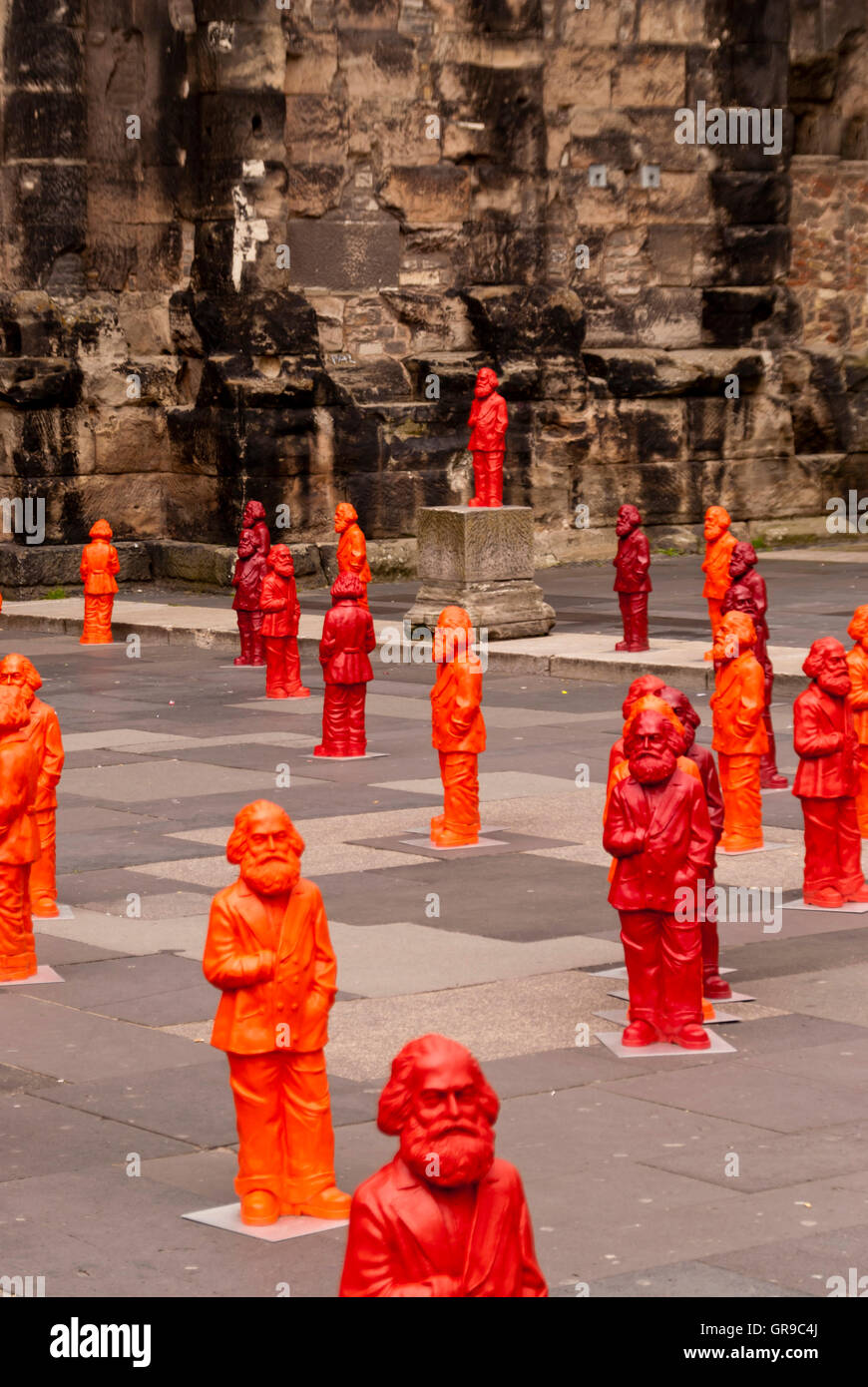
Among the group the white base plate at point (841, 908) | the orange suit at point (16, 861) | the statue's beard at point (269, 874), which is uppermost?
the statue's beard at point (269, 874)

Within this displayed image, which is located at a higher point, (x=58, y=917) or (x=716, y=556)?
(x=716, y=556)

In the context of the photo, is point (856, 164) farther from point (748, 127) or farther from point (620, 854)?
point (620, 854)

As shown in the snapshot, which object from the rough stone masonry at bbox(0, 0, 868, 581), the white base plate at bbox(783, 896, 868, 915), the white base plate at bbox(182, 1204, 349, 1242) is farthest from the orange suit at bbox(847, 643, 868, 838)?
the rough stone masonry at bbox(0, 0, 868, 581)

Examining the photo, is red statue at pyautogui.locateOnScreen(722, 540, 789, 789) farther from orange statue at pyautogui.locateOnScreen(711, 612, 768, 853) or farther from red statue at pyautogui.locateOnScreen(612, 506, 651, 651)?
red statue at pyautogui.locateOnScreen(612, 506, 651, 651)

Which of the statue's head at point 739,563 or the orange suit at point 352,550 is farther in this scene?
the orange suit at point 352,550

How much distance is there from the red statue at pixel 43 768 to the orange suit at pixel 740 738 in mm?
3221

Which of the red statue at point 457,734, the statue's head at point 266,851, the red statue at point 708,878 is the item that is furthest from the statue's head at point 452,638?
the statue's head at point 266,851

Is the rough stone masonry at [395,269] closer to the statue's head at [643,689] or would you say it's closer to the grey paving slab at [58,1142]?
the statue's head at [643,689]

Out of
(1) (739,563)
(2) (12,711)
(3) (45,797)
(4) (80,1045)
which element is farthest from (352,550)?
(4) (80,1045)

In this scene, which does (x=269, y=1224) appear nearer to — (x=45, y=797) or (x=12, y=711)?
(x=12, y=711)

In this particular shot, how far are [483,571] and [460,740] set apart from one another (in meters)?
8.40

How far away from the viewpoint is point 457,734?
11.2 meters

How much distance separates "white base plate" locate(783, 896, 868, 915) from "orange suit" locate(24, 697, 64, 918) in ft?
10.7

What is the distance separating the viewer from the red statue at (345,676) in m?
13.6
